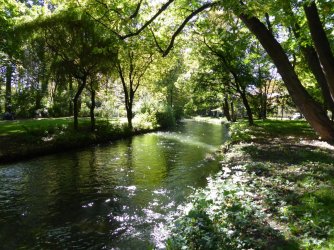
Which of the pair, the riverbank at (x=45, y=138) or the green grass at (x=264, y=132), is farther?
the green grass at (x=264, y=132)

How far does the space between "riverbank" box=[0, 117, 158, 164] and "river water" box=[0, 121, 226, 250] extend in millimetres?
1245

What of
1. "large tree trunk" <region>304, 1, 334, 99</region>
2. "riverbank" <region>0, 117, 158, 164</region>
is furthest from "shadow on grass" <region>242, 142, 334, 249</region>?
"riverbank" <region>0, 117, 158, 164</region>

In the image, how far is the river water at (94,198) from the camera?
8.46 metres

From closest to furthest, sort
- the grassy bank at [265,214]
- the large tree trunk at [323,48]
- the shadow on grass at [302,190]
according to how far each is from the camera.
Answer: the grassy bank at [265,214] < the shadow on grass at [302,190] < the large tree trunk at [323,48]

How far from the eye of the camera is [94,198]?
1188cm

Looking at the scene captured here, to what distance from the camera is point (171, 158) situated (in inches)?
784

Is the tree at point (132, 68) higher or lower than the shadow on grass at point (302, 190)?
higher

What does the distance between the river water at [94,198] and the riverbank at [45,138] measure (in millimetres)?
1245

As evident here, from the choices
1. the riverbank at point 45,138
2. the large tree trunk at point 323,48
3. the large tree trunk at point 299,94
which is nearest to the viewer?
the large tree trunk at point 299,94

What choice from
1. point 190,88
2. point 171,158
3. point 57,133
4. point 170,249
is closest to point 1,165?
point 57,133

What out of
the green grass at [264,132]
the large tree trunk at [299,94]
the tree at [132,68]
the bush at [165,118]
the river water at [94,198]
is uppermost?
the tree at [132,68]

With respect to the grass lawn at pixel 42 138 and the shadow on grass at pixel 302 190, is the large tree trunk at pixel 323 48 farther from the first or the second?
the grass lawn at pixel 42 138

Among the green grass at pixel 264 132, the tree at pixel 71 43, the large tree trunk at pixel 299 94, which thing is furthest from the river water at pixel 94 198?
the tree at pixel 71 43

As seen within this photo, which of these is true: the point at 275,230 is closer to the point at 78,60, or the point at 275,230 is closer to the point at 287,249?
the point at 287,249
